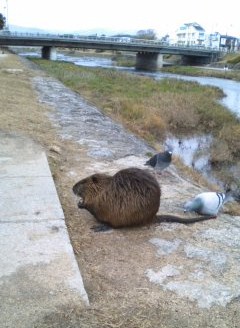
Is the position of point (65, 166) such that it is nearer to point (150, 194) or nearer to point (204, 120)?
point (150, 194)

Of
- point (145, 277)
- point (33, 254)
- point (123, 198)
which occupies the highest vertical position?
point (123, 198)

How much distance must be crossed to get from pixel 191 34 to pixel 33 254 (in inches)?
5633

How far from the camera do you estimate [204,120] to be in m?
18.2

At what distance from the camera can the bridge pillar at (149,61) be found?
229 feet

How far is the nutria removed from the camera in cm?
427

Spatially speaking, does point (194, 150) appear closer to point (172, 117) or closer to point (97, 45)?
point (172, 117)

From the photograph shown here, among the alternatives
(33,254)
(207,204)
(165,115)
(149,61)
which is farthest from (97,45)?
(33,254)

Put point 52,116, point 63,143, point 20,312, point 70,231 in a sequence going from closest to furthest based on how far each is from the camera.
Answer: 1. point 20,312
2. point 70,231
3. point 63,143
4. point 52,116

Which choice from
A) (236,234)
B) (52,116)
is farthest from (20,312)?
(52,116)

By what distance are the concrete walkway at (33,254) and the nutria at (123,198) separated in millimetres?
377

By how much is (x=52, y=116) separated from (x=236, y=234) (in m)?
6.84

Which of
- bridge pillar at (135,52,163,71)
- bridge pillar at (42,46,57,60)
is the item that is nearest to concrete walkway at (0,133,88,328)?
bridge pillar at (42,46,57,60)

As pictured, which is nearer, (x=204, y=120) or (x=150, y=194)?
(x=150, y=194)

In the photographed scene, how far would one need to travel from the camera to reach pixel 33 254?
3506mm
